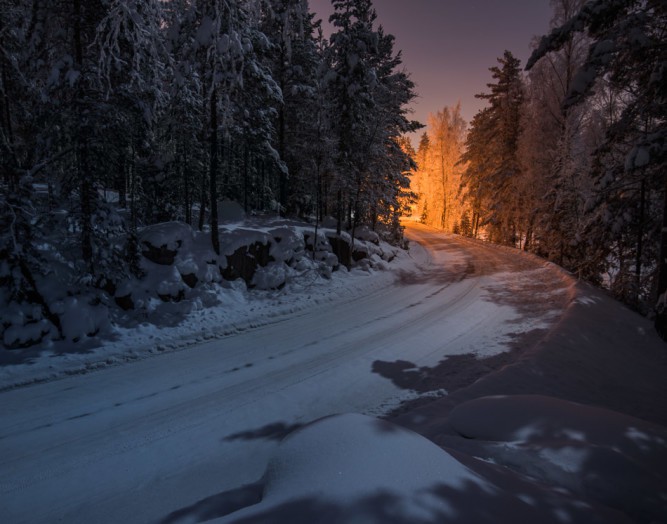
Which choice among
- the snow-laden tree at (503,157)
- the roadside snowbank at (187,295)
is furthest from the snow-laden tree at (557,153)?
the roadside snowbank at (187,295)

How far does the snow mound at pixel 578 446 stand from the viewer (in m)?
3.01

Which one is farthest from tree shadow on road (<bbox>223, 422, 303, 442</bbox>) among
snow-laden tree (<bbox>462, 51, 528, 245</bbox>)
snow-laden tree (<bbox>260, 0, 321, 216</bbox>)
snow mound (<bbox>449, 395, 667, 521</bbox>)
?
snow-laden tree (<bbox>462, 51, 528, 245</bbox>)

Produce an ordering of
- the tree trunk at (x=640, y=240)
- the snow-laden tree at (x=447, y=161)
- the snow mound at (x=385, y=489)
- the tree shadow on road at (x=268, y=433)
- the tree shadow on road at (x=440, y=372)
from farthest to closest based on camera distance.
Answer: the snow-laden tree at (x=447, y=161)
the tree trunk at (x=640, y=240)
the tree shadow on road at (x=440, y=372)
the tree shadow on road at (x=268, y=433)
the snow mound at (x=385, y=489)

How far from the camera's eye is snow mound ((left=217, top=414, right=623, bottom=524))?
224 centimetres

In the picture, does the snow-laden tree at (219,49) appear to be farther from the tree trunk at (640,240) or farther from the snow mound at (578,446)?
the tree trunk at (640,240)

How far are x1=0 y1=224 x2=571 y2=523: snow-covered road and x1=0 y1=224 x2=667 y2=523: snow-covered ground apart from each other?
3cm

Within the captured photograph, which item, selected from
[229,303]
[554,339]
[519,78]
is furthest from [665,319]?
[519,78]

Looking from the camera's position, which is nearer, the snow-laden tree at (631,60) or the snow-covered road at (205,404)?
the snow-covered road at (205,404)

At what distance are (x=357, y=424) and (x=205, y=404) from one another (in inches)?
144

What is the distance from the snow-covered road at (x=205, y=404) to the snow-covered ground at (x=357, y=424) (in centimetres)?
3

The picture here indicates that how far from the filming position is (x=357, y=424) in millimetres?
3529

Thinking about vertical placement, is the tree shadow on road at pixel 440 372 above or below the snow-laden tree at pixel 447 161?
below

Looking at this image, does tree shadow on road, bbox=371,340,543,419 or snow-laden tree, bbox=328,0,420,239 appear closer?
tree shadow on road, bbox=371,340,543,419

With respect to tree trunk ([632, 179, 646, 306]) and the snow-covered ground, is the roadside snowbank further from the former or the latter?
tree trunk ([632, 179, 646, 306])
